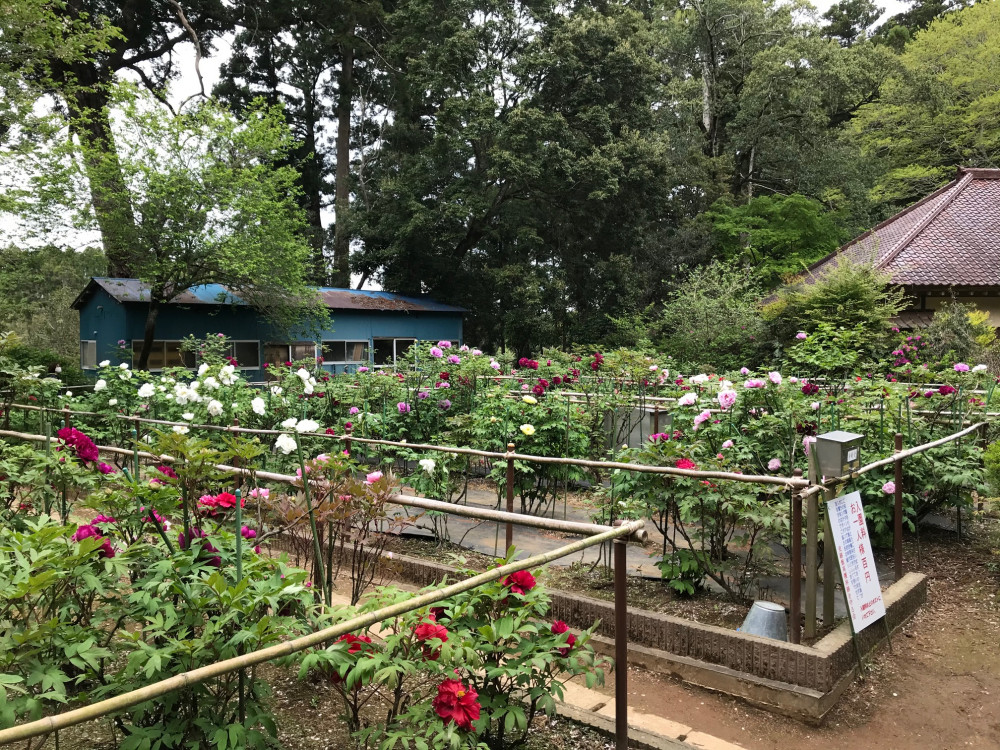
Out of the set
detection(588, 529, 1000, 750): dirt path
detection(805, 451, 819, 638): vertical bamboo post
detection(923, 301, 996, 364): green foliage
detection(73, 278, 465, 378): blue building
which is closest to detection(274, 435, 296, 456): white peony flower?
detection(588, 529, 1000, 750): dirt path

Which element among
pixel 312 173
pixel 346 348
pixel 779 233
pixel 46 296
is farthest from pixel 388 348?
pixel 46 296

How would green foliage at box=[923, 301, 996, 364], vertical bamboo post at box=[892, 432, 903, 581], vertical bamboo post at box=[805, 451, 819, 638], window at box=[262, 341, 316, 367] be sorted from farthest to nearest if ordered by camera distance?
window at box=[262, 341, 316, 367]
green foliage at box=[923, 301, 996, 364]
vertical bamboo post at box=[892, 432, 903, 581]
vertical bamboo post at box=[805, 451, 819, 638]

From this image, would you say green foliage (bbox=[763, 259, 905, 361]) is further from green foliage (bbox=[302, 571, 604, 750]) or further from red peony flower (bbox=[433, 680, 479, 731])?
red peony flower (bbox=[433, 680, 479, 731])

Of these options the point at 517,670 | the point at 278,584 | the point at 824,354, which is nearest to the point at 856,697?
the point at 517,670

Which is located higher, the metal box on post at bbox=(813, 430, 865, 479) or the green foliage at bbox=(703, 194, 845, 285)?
the green foliage at bbox=(703, 194, 845, 285)

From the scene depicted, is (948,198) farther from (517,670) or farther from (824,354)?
(517,670)

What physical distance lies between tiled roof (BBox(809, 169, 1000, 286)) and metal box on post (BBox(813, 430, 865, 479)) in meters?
11.2

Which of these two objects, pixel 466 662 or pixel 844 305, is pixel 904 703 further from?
pixel 844 305

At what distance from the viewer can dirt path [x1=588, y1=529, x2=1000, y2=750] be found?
9.12 feet

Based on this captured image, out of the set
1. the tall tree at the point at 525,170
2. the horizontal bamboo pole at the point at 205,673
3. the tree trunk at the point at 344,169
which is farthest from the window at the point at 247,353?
the horizontal bamboo pole at the point at 205,673

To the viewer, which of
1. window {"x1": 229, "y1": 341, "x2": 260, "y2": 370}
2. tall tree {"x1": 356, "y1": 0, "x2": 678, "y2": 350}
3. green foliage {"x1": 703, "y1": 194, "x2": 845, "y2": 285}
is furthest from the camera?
tall tree {"x1": 356, "y1": 0, "x2": 678, "y2": 350}

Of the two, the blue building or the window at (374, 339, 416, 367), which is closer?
the blue building

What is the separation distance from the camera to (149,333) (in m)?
16.2

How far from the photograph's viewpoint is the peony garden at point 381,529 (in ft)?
6.33
